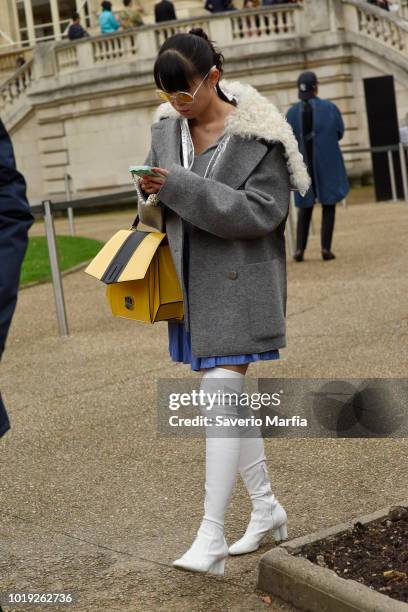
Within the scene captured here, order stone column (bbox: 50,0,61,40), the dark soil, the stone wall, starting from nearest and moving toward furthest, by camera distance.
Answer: the dark soil, the stone wall, stone column (bbox: 50,0,61,40)

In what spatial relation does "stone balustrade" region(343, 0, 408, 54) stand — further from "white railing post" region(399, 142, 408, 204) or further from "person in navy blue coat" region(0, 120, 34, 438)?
"person in navy blue coat" region(0, 120, 34, 438)

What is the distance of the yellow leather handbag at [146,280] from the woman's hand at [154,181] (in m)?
0.22

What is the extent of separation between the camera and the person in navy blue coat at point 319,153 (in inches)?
496

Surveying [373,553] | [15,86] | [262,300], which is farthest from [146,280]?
[15,86]

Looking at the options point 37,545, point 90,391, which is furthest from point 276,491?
point 90,391

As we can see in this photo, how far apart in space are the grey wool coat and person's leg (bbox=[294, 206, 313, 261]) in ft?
27.3

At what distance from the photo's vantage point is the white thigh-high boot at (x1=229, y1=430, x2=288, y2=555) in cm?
435

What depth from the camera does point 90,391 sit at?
292 inches

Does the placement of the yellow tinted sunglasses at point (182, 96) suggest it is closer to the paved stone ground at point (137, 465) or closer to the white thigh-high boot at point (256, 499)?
the white thigh-high boot at point (256, 499)

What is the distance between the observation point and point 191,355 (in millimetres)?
4234

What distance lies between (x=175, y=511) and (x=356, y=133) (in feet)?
79.6

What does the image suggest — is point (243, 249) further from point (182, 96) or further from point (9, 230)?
point (9, 230)

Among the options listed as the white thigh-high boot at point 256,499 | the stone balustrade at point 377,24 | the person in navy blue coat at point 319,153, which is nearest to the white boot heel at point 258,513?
the white thigh-high boot at point 256,499

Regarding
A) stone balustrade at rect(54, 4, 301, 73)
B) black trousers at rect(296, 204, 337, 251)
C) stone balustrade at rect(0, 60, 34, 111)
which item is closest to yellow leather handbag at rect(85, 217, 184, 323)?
black trousers at rect(296, 204, 337, 251)
